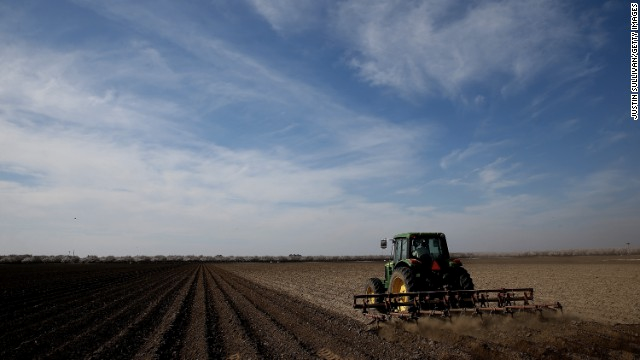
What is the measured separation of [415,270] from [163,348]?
590 cm

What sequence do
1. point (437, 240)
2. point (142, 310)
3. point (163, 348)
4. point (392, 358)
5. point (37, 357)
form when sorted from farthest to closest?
point (142, 310) → point (437, 240) → point (163, 348) → point (37, 357) → point (392, 358)

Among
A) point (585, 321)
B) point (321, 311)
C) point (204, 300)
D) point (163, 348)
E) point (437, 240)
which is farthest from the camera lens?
point (204, 300)

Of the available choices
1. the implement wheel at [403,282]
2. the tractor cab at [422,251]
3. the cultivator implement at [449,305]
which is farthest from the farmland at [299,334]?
the tractor cab at [422,251]

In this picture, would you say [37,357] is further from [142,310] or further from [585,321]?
[585,321]

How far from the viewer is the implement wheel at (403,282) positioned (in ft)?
31.0

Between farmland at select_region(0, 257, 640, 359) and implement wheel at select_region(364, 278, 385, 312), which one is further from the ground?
implement wheel at select_region(364, 278, 385, 312)

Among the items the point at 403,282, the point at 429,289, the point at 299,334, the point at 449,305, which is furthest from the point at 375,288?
the point at 299,334

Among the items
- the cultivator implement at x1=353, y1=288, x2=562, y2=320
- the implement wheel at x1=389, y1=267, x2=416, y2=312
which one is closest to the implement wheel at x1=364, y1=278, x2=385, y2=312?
the implement wheel at x1=389, y1=267, x2=416, y2=312

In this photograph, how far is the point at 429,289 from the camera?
10.1m

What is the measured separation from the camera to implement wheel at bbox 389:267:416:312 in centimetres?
945

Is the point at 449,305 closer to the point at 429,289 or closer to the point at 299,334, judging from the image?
the point at 429,289

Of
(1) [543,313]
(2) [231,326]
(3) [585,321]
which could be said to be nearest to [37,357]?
(2) [231,326]

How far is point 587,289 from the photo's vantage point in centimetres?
1755

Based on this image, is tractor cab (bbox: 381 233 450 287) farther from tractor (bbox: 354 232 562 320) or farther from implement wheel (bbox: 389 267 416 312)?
implement wheel (bbox: 389 267 416 312)
